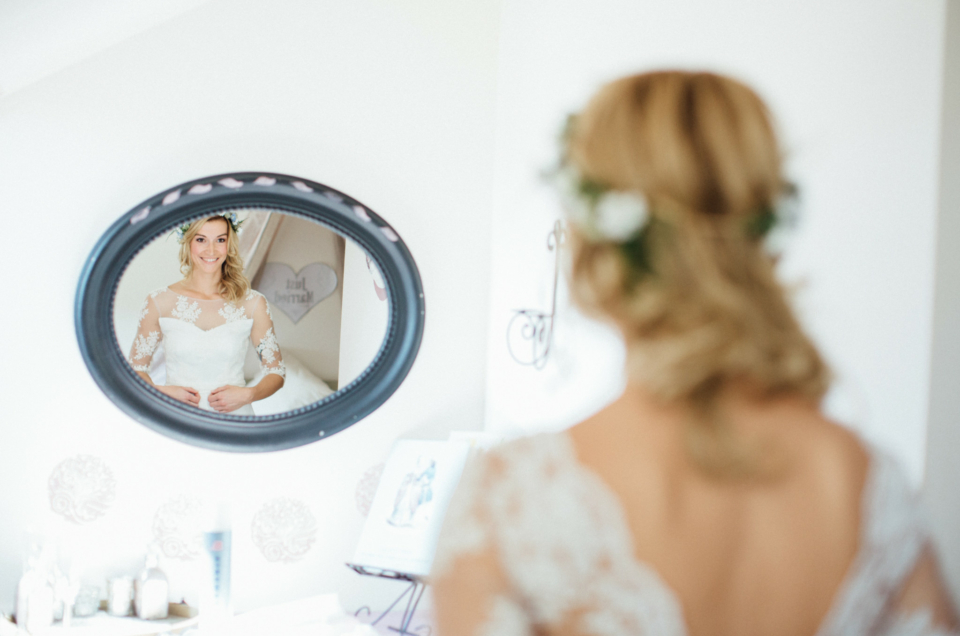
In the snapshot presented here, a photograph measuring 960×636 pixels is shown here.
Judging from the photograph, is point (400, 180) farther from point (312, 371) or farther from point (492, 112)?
point (312, 371)

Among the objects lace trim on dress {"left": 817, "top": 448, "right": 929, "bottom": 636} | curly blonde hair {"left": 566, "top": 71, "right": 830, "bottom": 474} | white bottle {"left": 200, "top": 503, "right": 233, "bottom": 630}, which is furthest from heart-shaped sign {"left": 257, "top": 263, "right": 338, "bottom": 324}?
lace trim on dress {"left": 817, "top": 448, "right": 929, "bottom": 636}

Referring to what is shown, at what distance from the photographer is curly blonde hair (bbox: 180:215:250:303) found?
1322 millimetres

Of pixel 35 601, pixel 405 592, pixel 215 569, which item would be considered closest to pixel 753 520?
pixel 405 592

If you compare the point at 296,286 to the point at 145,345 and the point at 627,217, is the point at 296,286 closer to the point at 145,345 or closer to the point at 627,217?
the point at 145,345

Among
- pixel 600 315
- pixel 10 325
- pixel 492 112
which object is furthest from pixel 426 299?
pixel 10 325

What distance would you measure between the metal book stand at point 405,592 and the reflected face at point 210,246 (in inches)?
25.4

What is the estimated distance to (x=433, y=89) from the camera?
145 cm

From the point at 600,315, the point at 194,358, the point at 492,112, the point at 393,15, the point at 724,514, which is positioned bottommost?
the point at 724,514

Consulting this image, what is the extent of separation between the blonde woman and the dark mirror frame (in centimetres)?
64

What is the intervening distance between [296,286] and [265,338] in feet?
0.40

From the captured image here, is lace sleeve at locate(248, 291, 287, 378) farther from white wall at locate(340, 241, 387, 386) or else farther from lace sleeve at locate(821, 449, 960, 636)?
lace sleeve at locate(821, 449, 960, 636)

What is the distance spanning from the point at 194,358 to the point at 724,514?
40.4 inches

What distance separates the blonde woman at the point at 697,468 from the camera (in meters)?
0.72

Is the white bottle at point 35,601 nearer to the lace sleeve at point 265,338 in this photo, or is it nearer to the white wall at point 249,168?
the white wall at point 249,168
